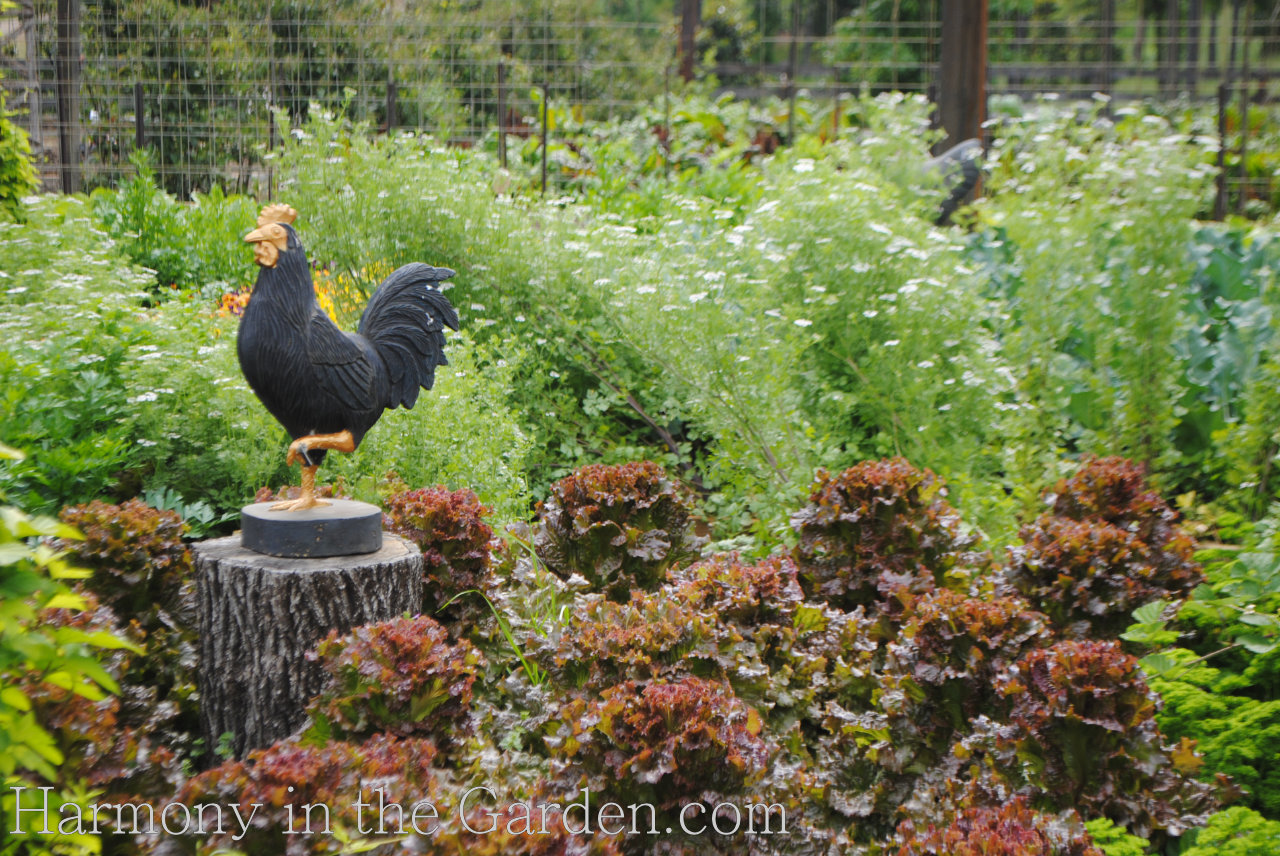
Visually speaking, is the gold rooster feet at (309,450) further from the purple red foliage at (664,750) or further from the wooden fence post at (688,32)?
the wooden fence post at (688,32)

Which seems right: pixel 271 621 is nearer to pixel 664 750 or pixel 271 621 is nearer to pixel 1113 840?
pixel 664 750

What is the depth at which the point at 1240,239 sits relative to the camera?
561cm

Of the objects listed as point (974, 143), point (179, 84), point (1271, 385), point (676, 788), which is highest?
point (179, 84)

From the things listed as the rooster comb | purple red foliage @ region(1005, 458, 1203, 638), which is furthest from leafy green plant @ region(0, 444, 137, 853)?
purple red foliage @ region(1005, 458, 1203, 638)

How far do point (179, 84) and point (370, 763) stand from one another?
7.92 m

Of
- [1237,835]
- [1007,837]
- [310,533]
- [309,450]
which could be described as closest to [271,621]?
[310,533]

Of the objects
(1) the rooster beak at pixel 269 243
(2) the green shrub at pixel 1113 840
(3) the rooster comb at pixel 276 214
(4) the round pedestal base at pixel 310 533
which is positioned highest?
(3) the rooster comb at pixel 276 214

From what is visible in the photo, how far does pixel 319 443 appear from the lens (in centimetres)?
267

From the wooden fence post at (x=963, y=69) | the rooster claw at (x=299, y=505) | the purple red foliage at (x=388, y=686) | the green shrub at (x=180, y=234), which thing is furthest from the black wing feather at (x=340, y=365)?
the wooden fence post at (x=963, y=69)

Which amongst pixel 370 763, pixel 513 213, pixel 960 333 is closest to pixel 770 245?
pixel 960 333

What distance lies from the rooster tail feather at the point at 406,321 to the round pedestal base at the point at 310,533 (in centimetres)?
37

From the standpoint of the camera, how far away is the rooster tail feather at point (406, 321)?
8.99ft

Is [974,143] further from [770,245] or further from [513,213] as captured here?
[513,213]

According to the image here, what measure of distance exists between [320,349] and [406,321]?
0.28 metres
